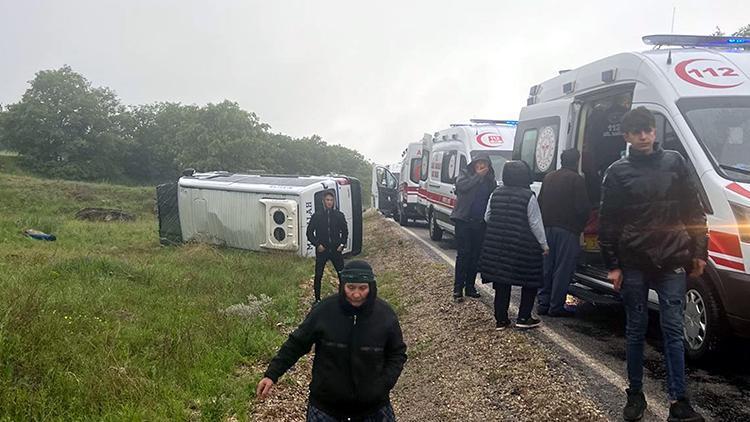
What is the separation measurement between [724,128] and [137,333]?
6197mm

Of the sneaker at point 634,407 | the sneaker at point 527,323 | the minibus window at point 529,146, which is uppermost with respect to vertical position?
the minibus window at point 529,146

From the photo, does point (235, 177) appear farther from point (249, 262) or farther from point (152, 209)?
point (152, 209)

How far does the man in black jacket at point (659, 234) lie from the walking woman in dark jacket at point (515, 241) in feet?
6.15

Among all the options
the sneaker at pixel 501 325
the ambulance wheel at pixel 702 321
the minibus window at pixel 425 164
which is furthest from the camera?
the minibus window at pixel 425 164

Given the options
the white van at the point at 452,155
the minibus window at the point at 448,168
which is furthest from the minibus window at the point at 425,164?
the minibus window at the point at 448,168

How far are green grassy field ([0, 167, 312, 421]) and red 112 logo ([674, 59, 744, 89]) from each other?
5.05m

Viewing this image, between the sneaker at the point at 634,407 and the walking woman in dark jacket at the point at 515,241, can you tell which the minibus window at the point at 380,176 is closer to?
the walking woman in dark jacket at the point at 515,241

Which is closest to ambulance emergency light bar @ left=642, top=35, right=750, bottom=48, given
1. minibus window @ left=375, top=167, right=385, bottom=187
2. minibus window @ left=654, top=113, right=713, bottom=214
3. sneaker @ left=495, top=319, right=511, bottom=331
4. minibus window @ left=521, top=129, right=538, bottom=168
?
minibus window @ left=654, top=113, right=713, bottom=214

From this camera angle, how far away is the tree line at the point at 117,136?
172ft

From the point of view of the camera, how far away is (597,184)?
7.15m

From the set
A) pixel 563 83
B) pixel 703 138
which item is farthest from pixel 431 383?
pixel 563 83

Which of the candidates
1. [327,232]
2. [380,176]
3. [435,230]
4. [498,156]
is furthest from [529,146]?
[380,176]

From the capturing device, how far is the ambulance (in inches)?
757

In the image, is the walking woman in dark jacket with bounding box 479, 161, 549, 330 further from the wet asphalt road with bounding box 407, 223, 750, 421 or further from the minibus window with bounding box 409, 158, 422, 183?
the minibus window with bounding box 409, 158, 422, 183
